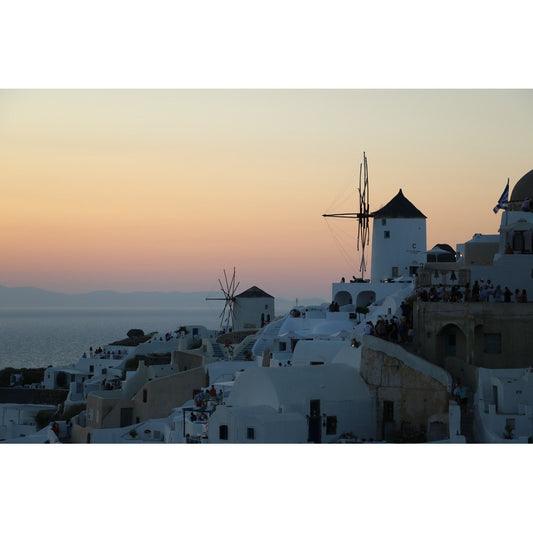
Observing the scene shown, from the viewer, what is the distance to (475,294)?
21781mm

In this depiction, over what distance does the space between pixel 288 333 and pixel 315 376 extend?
10.6 m

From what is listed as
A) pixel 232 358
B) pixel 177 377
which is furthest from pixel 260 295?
pixel 177 377

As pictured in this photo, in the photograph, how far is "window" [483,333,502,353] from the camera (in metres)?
21.6

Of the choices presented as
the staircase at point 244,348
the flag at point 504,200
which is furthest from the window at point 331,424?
the staircase at point 244,348

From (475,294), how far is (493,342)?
1096 millimetres

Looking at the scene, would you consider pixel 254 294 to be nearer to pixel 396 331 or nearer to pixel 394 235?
pixel 394 235

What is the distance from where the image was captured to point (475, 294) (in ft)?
71.5

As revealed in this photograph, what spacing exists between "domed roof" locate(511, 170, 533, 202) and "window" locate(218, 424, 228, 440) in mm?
10503

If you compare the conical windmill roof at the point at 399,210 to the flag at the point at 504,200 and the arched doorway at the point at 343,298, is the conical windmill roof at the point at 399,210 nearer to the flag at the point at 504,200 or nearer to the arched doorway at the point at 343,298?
the arched doorway at the point at 343,298

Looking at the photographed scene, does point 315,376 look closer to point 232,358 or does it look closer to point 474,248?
point 474,248

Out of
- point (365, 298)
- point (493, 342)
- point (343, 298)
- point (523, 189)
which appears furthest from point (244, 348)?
point (493, 342)

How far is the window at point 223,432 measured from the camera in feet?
68.9

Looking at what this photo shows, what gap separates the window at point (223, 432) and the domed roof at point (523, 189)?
414 inches

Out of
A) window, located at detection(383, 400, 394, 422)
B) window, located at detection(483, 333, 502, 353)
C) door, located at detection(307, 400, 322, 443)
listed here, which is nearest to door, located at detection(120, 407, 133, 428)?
door, located at detection(307, 400, 322, 443)
